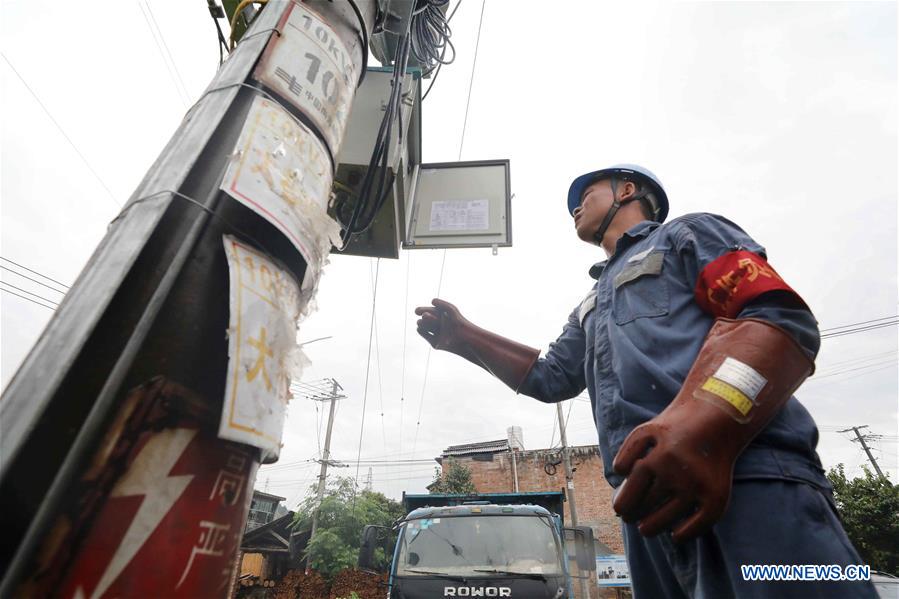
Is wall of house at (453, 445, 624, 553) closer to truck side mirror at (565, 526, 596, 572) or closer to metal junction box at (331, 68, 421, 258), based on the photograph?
truck side mirror at (565, 526, 596, 572)

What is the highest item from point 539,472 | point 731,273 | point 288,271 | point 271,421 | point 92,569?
point 539,472

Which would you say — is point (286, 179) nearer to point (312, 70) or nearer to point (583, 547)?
point (312, 70)

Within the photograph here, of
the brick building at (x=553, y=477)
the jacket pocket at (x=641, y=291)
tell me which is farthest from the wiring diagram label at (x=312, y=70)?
the brick building at (x=553, y=477)

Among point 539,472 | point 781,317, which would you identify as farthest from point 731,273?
point 539,472

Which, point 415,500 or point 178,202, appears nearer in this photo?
point 178,202

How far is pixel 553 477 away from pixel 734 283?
18.9 m

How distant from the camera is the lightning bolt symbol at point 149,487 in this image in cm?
45

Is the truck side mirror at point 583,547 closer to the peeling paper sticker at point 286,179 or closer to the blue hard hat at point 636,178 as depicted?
the blue hard hat at point 636,178

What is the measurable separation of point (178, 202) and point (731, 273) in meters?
1.20

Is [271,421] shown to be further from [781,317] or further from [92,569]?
[781,317]

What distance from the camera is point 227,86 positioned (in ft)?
2.80

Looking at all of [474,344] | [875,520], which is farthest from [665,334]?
[875,520]

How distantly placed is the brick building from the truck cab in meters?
13.2

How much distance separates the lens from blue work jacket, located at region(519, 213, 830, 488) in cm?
89
